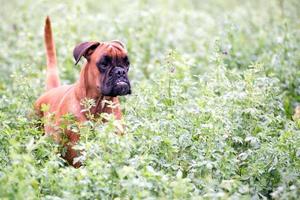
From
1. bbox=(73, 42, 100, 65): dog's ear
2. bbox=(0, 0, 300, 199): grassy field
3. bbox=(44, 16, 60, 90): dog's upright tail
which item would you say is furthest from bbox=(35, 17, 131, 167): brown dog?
bbox=(44, 16, 60, 90): dog's upright tail

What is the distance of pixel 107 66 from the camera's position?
20.7 feet

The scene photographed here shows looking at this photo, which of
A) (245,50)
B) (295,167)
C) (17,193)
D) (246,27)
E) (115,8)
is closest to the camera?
(17,193)

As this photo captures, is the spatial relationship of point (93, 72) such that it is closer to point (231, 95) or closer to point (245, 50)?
point (231, 95)

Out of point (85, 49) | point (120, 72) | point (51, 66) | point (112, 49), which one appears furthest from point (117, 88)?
point (51, 66)

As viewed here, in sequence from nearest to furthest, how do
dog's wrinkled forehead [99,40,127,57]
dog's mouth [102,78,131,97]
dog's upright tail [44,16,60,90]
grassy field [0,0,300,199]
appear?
grassy field [0,0,300,199]
dog's mouth [102,78,131,97]
dog's wrinkled forehead [99,40,127,57]
dog's upright tail [44,16,60,90]

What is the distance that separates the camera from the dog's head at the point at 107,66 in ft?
→ 20.3

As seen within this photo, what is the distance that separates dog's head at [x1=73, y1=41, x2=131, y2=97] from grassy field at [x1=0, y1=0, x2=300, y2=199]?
289 mm

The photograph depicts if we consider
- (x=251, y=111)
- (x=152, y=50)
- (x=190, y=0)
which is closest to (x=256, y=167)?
(x=251, y=111)

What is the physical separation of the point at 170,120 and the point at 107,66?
2.42 feet

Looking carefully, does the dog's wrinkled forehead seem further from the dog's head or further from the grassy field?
the grassy field

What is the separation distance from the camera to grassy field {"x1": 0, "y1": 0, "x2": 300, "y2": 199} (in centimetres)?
493

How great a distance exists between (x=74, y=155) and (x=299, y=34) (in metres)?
4.15

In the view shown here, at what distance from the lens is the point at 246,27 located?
1069 centimetres

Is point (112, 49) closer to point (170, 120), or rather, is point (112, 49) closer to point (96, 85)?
point (96, 85)
